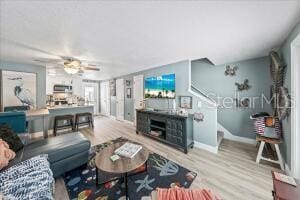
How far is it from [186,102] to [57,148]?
2.89m

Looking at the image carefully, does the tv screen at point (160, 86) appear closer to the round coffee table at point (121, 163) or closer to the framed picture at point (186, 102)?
the framed picture at point (186, 102)

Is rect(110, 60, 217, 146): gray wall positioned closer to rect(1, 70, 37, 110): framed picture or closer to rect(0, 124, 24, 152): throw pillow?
rect(0, 124, 24, 152): throw pillow

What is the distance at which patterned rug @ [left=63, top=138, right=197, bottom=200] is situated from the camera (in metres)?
1.73

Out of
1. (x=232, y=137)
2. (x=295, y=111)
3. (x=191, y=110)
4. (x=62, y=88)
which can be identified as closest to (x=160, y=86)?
(x=191, y=110)

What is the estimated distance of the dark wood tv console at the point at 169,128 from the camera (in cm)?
293

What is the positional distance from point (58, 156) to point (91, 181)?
0.64 metres

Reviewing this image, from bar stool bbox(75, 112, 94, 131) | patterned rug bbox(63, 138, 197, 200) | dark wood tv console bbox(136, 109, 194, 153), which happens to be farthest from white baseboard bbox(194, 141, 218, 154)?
bar stool bbox(75, 112, 94, 131)

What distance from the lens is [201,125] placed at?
316 centimetres

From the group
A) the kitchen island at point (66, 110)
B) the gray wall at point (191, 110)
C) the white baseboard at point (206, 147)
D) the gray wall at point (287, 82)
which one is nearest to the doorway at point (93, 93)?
the kitchen island at point (66, 110)

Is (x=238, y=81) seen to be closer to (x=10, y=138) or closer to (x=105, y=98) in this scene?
(x=10, y=138)

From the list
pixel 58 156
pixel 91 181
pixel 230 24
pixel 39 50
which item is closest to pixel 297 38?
pixel 230 24

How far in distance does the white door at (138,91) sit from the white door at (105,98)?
9.11 ft

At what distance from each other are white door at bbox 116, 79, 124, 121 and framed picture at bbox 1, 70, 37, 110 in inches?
120

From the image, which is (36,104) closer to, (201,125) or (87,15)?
(87,15)
